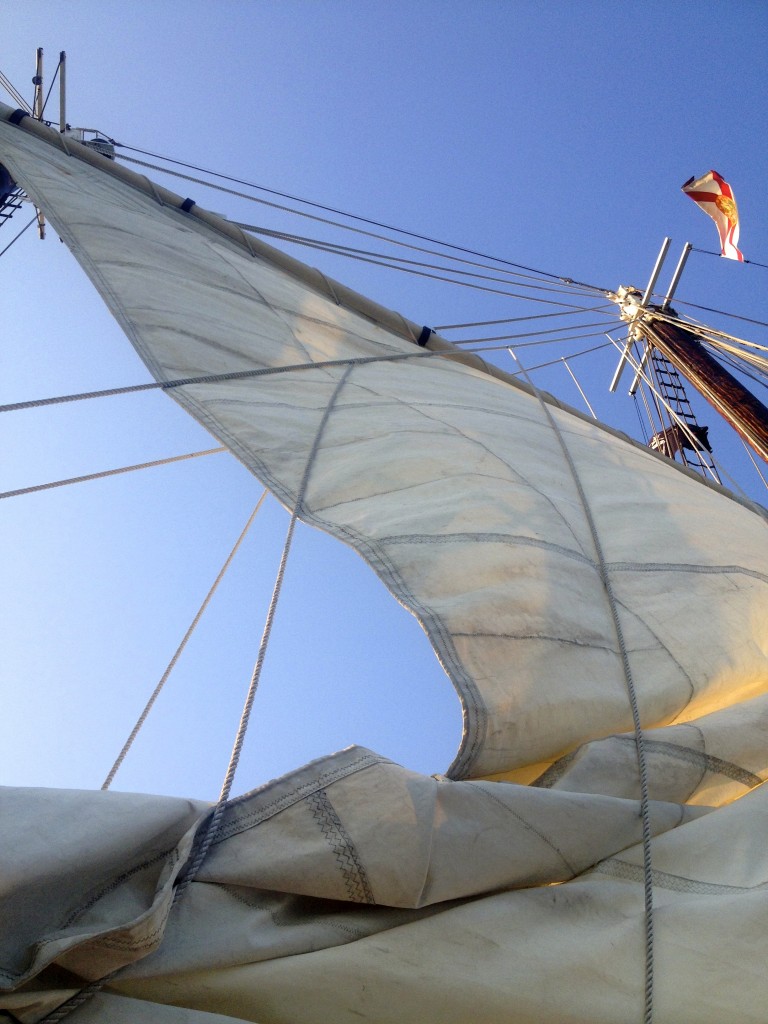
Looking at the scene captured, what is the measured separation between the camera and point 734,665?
238 centimetres

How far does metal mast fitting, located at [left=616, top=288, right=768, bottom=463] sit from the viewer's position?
626 cm

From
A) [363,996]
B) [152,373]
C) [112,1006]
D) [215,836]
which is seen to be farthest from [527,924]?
[152,373]

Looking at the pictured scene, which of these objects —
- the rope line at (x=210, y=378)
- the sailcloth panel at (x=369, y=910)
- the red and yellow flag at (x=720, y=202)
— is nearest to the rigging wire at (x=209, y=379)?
the rope line at (x=210, y=378)

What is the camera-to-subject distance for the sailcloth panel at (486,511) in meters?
2.03

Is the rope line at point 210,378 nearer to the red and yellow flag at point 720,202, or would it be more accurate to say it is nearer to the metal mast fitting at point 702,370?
the metal mast fitting at point 702,370

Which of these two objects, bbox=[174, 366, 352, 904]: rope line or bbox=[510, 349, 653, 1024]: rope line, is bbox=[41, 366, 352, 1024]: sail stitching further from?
bbox=[510, 349, 653, 1024]: rope line

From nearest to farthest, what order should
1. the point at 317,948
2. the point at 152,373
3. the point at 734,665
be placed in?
the point at 317,948
the point at 734,665
the point at 152,373

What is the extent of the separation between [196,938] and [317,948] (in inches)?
6.7

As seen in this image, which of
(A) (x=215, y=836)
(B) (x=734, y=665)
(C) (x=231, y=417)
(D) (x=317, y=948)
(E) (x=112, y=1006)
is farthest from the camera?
(C) (x=231, y=417)

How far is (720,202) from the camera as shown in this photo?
965 cm

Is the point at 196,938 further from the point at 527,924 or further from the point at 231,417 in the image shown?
the point at 231,417

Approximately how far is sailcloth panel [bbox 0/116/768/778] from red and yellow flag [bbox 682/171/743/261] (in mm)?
5883

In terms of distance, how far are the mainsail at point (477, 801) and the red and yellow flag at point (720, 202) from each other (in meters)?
6.97

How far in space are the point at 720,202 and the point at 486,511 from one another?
846 cm
